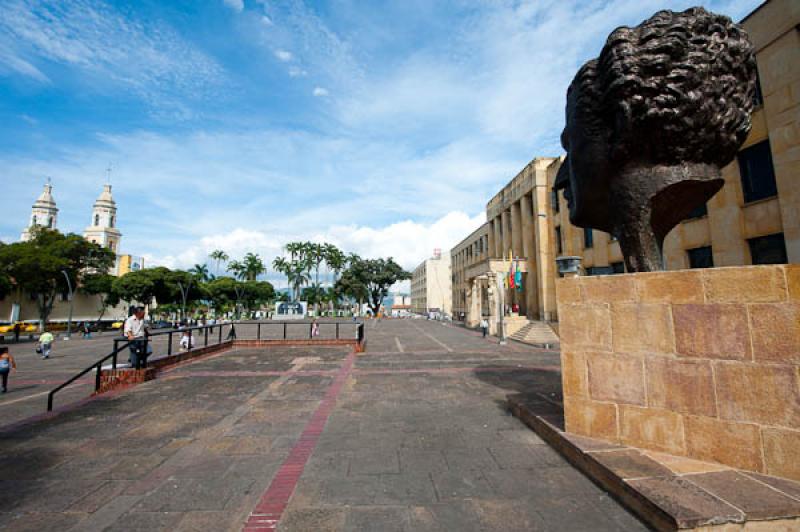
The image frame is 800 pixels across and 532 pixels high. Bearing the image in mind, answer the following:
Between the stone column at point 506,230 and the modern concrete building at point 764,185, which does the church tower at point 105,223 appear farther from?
the modern concrete building at point 764,185

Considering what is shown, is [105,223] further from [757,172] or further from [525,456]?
[757,172]

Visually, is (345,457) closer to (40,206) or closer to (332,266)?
(332,266)

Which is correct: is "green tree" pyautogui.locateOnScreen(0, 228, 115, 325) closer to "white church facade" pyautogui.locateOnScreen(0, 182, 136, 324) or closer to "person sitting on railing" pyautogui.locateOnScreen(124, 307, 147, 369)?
"white church facade" pyautogui.locateOnScreen(0, 182, 136, 324)

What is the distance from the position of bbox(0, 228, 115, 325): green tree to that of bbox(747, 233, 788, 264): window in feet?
151

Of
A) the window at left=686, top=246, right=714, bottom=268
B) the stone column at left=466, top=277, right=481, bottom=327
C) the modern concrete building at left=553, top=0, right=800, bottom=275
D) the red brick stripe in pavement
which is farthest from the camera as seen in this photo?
the stone column at left=466, top=277, right=481, bottom=327

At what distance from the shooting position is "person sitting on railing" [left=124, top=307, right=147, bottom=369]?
350 inches

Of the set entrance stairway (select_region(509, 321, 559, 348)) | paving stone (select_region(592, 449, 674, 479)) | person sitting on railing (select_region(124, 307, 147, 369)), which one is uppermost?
person sitting on railing (select_region(124, 307, 147, 369))

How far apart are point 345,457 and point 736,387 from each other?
426 cm

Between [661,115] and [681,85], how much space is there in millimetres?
401

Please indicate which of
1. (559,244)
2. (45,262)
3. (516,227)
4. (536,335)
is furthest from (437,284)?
(45,262)

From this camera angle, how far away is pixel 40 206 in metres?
69.2

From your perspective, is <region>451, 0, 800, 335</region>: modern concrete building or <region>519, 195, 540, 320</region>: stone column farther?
<region>519, 195, 540, 320</region>: stone column

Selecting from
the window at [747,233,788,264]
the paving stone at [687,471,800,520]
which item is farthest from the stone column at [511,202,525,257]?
the paving stone at [687,471,800,520]

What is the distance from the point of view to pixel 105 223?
7650cm
